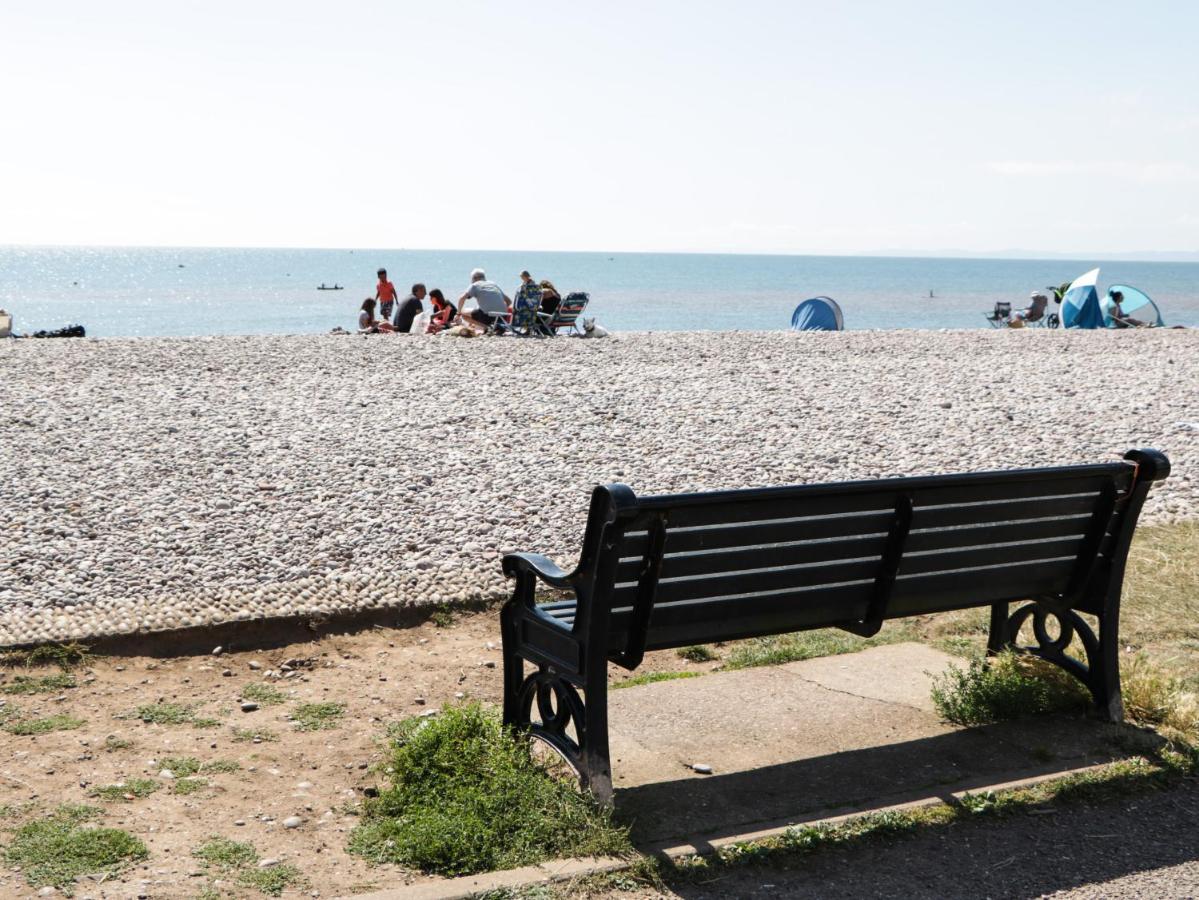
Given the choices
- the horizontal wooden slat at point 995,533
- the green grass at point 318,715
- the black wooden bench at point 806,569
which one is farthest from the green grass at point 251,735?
the horizontal wooden slat at point 995,533

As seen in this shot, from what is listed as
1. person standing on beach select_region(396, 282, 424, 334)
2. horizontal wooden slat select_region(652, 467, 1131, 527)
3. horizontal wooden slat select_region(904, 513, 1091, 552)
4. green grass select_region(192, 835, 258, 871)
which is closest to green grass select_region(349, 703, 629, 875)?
green grass select_region(192, 835, 258, 871)

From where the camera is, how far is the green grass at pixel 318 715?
462 cm

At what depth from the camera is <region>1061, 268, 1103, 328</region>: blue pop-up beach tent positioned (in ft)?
88.9

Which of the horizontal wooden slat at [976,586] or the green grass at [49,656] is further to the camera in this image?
the green grass at [49,656]

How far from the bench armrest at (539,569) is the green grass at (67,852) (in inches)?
53.5

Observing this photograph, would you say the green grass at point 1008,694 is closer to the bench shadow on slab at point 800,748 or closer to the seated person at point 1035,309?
the bench shadow on slab at point 800,748

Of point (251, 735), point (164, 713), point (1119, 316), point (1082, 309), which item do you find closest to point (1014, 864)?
point (251, 735)

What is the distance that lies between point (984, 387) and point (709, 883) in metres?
11.2

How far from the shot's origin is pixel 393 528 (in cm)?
709

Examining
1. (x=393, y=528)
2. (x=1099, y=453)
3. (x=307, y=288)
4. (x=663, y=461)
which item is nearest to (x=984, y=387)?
(x=1099, y=453)

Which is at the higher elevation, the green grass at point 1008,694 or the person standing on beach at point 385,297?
the person standing on beach at point 385,297

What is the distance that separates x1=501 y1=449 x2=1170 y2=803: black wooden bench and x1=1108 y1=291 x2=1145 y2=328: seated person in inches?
937

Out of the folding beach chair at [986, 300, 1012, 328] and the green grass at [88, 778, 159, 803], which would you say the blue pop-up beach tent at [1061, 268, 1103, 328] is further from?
the green grass at [88, 778, 159, 803]

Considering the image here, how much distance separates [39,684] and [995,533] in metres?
3.82
